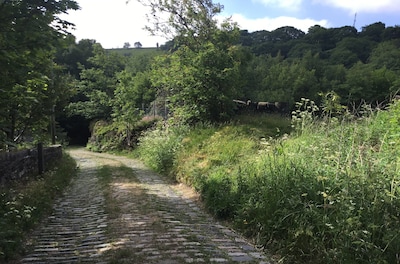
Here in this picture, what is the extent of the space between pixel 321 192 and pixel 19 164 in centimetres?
721

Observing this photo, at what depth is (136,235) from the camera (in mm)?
4996

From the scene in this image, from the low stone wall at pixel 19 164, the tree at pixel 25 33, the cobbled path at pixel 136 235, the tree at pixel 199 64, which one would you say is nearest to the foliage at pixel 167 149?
the tree at pixel 199 64

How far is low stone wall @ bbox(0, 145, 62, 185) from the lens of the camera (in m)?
7.33

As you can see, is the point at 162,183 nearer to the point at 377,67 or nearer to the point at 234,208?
the point at 234,208

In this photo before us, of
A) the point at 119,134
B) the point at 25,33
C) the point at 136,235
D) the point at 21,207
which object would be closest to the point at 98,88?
the point at 119,134

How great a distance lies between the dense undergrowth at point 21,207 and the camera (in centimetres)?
451

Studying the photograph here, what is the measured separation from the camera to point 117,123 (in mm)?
27906

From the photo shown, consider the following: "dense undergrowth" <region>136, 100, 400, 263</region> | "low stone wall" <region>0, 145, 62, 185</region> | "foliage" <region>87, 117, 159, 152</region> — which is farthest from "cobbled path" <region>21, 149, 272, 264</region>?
"foliage" <region>87, 117, 159, 152</region>

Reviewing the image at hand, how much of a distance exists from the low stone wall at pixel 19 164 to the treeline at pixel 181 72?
67 cm

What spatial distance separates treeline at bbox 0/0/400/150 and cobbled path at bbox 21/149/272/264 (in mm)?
1759

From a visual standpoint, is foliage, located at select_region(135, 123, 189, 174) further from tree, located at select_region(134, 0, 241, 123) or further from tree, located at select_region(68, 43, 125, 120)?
tree, located at select_region(68, 43, 125, 120)

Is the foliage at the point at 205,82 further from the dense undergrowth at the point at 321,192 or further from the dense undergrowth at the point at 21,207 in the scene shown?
the dense undergrowth at the point at 21,207

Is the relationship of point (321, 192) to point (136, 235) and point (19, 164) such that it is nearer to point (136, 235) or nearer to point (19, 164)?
point (136, 235)

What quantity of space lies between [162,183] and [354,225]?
756 centimetres
